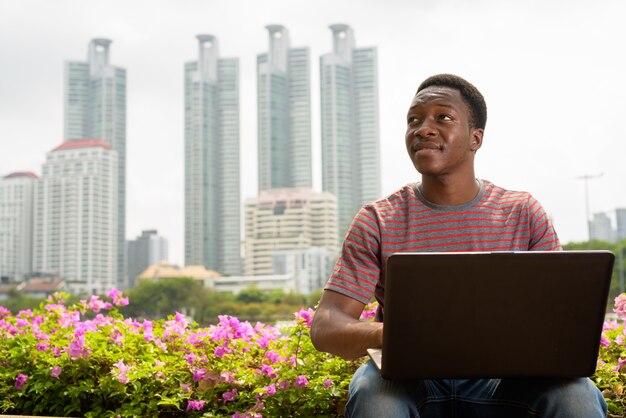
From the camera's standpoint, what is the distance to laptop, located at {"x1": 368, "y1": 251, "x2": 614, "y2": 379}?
82cm

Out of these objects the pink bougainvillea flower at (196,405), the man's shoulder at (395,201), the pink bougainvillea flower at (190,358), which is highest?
the man's shoulder at (395,201)

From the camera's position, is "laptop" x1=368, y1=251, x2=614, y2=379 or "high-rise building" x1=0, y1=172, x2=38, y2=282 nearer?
"laptop" x1=368, y1=251, x2=614, y2=379

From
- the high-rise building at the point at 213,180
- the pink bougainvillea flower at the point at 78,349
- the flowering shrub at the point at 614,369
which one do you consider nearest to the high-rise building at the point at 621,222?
the high-rise building at the point at 213,180

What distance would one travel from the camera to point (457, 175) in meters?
1.20

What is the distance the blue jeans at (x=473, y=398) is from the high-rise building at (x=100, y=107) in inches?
1779

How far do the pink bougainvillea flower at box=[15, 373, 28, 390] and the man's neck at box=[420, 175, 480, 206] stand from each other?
3.61 feet

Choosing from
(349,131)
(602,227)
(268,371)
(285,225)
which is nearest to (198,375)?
(268,371)

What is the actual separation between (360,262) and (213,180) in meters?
42.4

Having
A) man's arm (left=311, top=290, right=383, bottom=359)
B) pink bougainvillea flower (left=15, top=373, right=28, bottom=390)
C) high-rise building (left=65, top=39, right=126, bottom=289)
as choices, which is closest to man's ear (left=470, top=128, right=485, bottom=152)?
man's arm (left=311, top=290, right=383, bottom=359)

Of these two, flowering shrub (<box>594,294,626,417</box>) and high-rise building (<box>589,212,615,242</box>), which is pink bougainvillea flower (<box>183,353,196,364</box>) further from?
high-rise building (<box>589,212,615,242</box>)

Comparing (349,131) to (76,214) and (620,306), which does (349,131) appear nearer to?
(76,214)

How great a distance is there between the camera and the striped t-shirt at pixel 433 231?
1122 millimetres

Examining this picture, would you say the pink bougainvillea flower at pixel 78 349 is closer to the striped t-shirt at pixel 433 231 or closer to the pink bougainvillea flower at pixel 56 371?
the pink bougainvillea flower at pixel 56 371

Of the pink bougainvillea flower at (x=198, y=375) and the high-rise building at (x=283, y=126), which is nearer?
the pink bougainvillea flower at (x=198, y=375)
